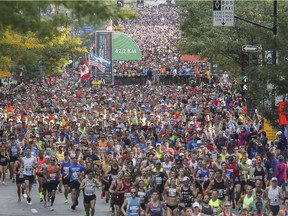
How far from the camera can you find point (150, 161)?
83.3 feet

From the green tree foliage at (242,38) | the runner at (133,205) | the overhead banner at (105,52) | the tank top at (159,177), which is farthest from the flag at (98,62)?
the runner at (133,205)

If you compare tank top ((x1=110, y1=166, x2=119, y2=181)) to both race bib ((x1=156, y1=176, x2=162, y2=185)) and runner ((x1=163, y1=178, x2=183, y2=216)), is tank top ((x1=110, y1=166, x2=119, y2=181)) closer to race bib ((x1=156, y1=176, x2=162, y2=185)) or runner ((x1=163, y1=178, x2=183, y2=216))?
race bib ((x1=156, y1=176, x2=162, y2=185))

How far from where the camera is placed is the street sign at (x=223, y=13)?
30.1 m

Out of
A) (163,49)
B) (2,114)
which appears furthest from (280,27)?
(163,49)

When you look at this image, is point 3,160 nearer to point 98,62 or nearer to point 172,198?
point 172,198

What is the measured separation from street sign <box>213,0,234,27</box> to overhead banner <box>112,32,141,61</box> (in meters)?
39.0

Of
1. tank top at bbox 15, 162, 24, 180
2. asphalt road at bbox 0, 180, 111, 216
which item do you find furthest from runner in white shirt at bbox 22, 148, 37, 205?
asphalt road at bbox 0, 180, 111, 216

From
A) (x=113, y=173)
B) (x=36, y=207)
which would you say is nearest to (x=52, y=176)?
(x=36, y=207)

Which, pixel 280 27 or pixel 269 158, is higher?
pixel 280 27

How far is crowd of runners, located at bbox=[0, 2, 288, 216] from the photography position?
21.5m

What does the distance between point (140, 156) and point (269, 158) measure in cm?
315

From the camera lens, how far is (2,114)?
4166 cm

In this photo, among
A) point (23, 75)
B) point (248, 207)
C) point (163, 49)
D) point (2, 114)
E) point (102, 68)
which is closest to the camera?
point (248, 207)

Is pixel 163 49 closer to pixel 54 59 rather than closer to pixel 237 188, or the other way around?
pixel 54 59
